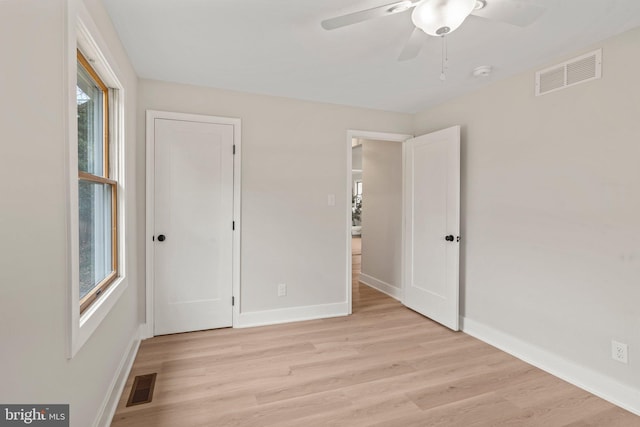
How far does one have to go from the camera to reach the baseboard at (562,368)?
2.03m

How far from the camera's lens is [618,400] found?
206cm

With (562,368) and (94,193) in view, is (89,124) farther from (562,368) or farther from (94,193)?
(562,368)

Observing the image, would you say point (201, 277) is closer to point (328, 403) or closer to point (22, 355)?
point (328, 403)

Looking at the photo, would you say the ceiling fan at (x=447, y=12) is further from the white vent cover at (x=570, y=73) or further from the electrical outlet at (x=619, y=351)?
the electrical outlet at (x=619, y=351)

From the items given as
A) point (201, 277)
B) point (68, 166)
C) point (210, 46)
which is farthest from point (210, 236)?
point (68, 166)

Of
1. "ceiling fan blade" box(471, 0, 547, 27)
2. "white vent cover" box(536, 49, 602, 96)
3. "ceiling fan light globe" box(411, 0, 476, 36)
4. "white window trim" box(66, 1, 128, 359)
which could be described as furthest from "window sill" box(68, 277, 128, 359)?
"white vent cover" box(536, 49, 602, 96)

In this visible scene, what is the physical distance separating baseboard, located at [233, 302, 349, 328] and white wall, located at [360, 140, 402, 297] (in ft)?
3.36

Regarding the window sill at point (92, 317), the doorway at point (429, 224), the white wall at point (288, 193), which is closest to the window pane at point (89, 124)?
the window sill at point (92, 317)

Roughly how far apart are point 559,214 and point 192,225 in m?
3.09

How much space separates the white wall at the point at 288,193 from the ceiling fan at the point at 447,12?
6.14ft

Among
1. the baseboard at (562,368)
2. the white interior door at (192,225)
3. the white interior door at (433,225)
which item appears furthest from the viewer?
the white interior door at (433,225)

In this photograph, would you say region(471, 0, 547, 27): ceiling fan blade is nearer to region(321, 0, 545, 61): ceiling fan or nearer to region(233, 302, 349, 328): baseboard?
region(321, 0, 545, 61): ceiling fan

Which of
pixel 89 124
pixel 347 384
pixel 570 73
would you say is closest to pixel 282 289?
pixel 347 384

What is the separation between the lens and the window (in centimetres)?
168
